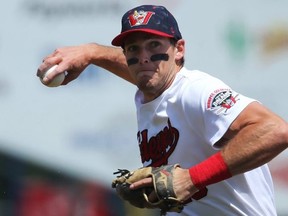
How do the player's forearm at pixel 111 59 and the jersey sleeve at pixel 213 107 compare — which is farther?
the player's forearm at pixel 111 59

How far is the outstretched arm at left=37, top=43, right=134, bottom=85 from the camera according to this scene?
3891 mm

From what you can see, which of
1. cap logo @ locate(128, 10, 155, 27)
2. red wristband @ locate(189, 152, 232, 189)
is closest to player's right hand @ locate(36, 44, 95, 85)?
cap logo @ locate(128, 10, 155, 27)

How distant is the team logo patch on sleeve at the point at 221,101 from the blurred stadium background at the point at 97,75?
2.49 meters

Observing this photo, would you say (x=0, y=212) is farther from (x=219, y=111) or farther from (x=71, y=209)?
(x=219, y=111)

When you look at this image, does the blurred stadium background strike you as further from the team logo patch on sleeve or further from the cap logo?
the team logo patch on sleeve

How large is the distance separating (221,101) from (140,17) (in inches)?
22.2

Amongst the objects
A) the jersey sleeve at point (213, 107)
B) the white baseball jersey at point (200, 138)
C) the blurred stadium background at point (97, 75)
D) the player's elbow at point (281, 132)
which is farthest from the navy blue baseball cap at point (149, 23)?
the blurred stadium background at point (97, 75)

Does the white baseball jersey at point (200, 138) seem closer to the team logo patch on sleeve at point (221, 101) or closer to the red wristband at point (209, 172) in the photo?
the team logo patch on sleeve at point (221, 101)

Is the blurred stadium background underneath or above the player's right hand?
underneath

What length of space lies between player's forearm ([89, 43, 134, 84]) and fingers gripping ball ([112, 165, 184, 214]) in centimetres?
102

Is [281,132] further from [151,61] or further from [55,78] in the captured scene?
[55,78]

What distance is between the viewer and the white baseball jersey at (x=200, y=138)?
337cm

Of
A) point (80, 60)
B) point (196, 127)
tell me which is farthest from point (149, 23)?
point (80, 60)

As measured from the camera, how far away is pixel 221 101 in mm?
3338
